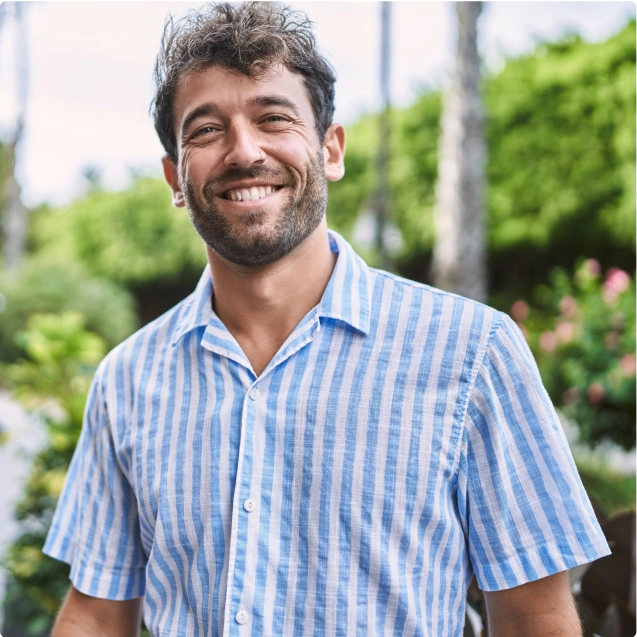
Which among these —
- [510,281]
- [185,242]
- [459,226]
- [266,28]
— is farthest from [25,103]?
[266,28]

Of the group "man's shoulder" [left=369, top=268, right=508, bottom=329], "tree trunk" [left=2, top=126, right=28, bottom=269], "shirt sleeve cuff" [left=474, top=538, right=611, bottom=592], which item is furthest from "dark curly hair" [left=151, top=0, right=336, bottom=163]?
"tree trunk" [left=2, top=126, right=28, bottom=269]

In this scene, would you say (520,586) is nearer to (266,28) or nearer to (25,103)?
(266,28)

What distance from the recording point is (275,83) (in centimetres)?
174

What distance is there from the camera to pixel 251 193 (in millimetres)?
1676

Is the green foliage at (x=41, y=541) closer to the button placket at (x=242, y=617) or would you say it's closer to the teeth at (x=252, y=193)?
the button placket at (x=242, y=617)

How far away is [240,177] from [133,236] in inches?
700

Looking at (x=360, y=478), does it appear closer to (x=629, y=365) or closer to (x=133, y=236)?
(x=629, y=365)

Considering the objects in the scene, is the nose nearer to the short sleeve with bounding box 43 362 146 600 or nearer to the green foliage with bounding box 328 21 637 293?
the short sleeve with bounding box 43 362 146 600

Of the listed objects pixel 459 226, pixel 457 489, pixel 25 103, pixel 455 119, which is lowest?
pixel 457 489

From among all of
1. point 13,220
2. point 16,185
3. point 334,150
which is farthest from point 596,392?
point 16,185

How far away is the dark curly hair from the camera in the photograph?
172 centimetres

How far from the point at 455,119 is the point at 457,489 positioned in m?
→ 8.21

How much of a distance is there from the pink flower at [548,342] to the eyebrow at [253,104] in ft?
20.9

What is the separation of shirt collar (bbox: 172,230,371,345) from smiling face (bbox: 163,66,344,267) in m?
0.13
